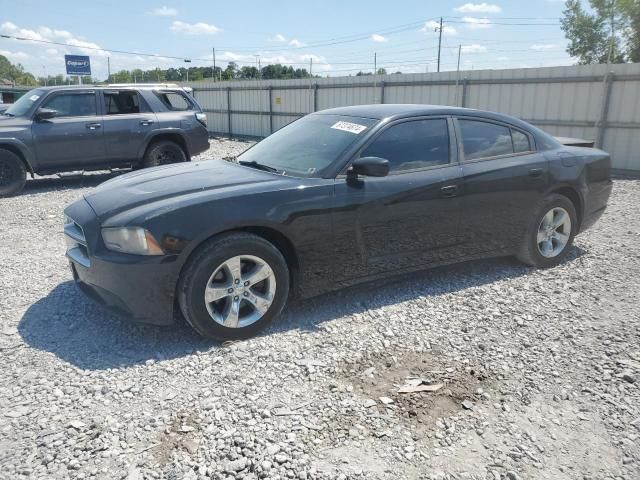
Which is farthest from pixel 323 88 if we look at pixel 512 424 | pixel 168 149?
pixel 512 424

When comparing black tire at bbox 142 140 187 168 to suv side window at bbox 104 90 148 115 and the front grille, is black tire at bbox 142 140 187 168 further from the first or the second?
the front grille

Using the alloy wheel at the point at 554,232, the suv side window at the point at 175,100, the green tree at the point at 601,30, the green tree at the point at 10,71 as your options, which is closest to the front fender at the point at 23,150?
the suv side window at the point at 175,100

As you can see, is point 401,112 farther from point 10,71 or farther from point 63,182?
point 10,71

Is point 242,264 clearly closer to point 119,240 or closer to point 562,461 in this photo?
point 119,240

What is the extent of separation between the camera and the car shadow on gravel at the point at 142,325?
339 cm

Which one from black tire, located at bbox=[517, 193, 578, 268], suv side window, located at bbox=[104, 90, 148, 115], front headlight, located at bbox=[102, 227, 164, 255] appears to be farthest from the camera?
suv side window, located at bbox=[104, 90, 148, 115]

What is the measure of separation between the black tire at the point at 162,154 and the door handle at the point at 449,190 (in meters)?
7.13

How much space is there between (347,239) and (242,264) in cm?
82

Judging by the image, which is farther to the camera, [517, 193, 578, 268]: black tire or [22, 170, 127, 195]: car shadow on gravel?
[22, 170, 127, 195]: car shadow on gravel

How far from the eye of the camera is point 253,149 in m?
4.73

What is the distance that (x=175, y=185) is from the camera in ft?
12.3

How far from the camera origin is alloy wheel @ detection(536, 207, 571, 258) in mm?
5047

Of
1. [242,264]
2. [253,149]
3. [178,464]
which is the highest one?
[253,149]

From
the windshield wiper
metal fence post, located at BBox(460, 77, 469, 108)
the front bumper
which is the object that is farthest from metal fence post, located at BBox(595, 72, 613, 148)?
the front bumper
